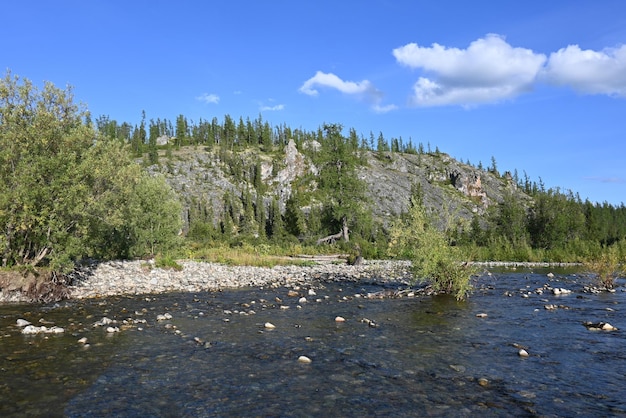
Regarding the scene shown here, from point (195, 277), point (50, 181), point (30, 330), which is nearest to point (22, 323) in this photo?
point (30, 330)

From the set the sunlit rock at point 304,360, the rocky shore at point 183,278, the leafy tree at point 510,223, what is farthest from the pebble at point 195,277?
the leafy tree at point 510,223

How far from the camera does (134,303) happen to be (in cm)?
1809

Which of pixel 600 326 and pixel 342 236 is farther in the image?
pixel 342 236

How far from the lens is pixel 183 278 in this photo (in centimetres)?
2614

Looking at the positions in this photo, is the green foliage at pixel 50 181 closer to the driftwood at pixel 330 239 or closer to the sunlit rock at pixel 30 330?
the sunlit rock at pixel 30 330

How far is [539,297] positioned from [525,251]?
106 ft

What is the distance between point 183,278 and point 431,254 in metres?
15.5

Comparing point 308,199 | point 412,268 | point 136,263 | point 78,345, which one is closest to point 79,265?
point 136,263

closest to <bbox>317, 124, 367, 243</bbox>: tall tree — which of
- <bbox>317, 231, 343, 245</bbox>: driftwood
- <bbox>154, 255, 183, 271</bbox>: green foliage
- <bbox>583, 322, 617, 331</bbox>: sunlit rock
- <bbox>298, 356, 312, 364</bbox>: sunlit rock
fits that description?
<bbox>317, 231, 343, 245</bbox>: driftwood

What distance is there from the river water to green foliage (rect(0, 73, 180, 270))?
3722mm

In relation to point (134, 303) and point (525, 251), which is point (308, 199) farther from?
point (134, 303)

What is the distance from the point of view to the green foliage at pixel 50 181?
1783 centimetres

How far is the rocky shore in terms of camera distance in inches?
832

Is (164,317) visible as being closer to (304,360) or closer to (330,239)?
(304,360)
